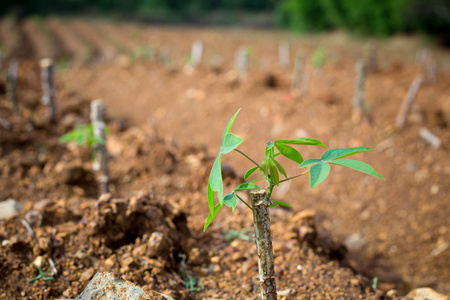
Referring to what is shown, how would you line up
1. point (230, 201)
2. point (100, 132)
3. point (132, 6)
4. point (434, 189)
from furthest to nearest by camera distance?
point (132, 6) < point (434, 189) < point (100, 132) < point (230, 201)

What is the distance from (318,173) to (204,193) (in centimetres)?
249

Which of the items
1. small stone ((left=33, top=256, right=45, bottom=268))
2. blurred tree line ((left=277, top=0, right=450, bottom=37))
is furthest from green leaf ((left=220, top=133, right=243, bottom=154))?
blurred tree line ((left=277, top=0, right=450, bottom=37))

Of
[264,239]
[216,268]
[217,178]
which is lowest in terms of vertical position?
[216,268]

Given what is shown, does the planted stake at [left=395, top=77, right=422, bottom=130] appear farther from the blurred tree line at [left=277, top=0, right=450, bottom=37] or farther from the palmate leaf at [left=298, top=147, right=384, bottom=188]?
the blurred tree line at [left=277, top=0, right=450, bottom=37]

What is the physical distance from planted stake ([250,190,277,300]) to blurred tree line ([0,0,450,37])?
764 inches

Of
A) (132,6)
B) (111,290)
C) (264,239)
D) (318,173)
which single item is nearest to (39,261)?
(111,290)

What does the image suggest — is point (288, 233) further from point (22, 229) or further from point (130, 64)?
point (130, 64)

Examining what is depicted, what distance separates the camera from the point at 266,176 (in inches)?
55.5

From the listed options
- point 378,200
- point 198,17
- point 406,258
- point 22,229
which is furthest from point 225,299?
point 198,17

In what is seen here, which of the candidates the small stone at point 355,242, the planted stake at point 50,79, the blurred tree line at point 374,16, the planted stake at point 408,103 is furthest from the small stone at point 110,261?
the blurred tree line at point 374,16

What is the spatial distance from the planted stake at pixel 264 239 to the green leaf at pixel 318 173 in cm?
28

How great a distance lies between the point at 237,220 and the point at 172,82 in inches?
280

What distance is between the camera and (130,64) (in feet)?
39.2

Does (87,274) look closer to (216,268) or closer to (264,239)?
(216,268)
